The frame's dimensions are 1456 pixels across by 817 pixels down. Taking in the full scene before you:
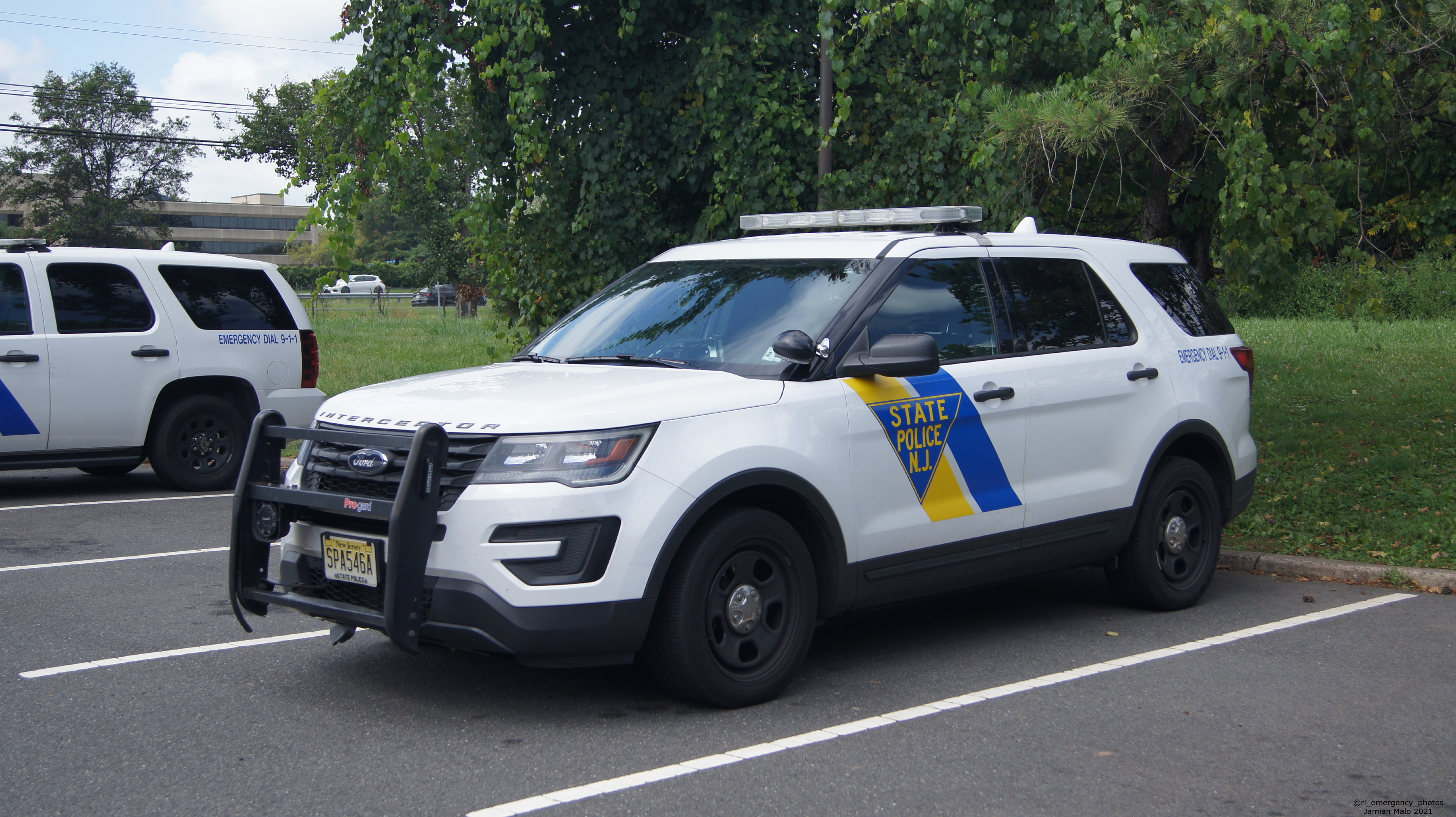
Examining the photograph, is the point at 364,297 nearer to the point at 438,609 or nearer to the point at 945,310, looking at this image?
the point at 945,310

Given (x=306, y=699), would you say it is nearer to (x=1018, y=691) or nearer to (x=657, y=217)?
(x=1018, y=691)

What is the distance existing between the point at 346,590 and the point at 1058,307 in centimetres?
344

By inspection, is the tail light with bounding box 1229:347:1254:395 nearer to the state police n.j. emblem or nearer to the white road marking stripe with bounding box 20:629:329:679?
the state police n.j. emblem

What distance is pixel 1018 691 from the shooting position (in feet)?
17.1

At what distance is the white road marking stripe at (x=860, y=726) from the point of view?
157 inches

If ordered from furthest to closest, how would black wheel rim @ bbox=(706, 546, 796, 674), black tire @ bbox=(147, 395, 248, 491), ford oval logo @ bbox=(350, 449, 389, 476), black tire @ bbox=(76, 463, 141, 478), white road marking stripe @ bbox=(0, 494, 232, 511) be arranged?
black tire @ bbox=(76, 463, 141, 478) < black tire @ bbox=(147, 395, 248, 491) < white road marking stripe @ bbox=(0, 494, 232, 511) < black wheel rim @ bbox=(706, 546, 796, 674) < ford oval logo @ bbox=(350, 449, 389, 476)

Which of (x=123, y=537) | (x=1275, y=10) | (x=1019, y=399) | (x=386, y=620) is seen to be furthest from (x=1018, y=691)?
(x=123, y=537)

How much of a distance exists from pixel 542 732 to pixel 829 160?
22.4ft

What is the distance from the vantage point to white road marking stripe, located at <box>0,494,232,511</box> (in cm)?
984

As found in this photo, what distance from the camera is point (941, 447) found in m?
5.44

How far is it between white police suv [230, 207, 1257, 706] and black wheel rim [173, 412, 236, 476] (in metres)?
5.38

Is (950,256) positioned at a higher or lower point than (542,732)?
higher

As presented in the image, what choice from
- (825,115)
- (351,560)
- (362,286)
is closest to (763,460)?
(351,560)

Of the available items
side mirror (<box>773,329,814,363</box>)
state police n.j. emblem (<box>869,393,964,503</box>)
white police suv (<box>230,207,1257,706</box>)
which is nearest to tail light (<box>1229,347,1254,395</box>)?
white police suv (<box>230,207,1257,706</box>)
